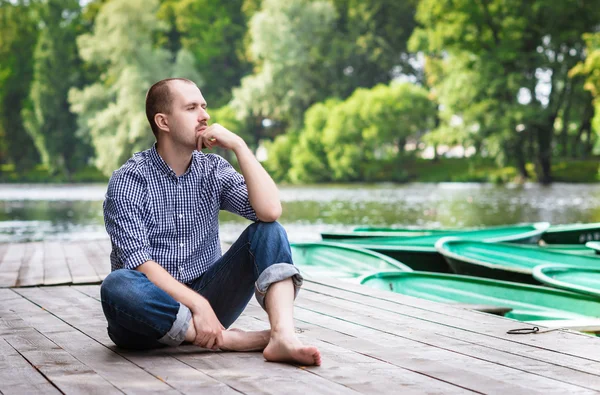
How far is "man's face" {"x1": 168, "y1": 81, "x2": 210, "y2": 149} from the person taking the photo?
2611 millimetres

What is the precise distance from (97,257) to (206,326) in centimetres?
397

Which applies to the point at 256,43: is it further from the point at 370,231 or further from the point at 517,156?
the point at 370,231

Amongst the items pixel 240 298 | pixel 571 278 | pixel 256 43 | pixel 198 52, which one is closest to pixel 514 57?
pixel 256 43

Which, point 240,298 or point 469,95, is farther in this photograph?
point 469,95

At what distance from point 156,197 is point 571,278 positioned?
4058mm

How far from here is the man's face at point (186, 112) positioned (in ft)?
8.57

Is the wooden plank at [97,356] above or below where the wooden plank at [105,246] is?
above

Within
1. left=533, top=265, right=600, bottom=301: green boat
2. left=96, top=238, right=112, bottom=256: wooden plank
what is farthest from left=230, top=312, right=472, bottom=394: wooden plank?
left=96, top=238, right=112, bottom=256: wooden plank

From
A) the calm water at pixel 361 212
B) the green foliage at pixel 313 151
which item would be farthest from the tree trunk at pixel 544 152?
the green foliage at pixel 313 151

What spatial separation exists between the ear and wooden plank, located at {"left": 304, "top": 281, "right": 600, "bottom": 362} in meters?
1.22

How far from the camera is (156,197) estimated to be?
2.64 metres

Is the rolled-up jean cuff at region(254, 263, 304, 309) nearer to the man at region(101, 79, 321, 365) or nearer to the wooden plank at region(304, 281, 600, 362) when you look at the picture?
the man at region(101, 79, 321, 365)

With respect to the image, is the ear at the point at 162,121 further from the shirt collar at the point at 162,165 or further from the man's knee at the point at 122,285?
the man's knee at the point at 122,285

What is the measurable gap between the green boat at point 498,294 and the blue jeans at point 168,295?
8.53ft
